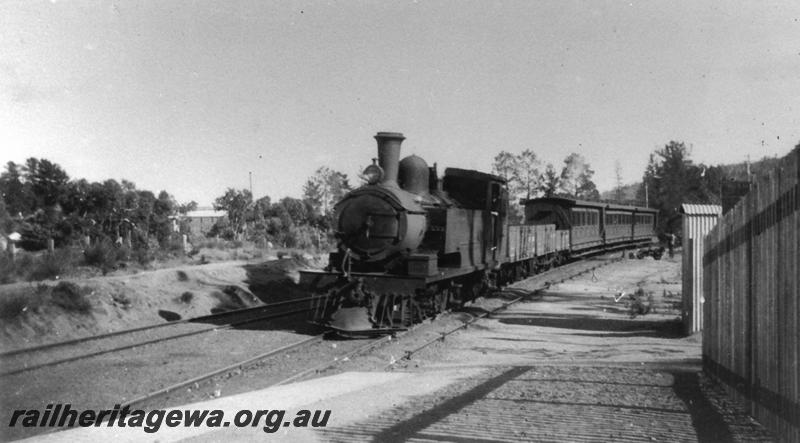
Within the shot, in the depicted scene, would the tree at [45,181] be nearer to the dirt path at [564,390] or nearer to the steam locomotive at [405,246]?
the steam locomotive at [405,246]

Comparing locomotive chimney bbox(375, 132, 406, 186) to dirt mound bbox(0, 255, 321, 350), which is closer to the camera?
dirt mound bbox(0, 255, 321, 350)

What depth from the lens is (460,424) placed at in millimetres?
6086

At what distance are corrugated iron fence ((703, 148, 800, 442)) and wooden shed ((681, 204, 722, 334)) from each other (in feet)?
14.8

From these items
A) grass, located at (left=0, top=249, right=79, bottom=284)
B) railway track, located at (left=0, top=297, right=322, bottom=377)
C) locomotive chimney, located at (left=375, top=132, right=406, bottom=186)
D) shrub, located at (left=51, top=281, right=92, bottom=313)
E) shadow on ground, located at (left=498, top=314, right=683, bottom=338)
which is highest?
locomotive chimney, located at (left=375, top=132, right=406, bottom=186)

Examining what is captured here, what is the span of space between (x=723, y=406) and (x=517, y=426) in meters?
2.40

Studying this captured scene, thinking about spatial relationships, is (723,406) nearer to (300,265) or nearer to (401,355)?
(401,355)

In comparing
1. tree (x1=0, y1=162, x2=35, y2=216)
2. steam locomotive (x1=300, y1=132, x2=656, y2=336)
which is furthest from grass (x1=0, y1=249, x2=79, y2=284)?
tree (x1=0, y1=162, x2=35, y2=216)

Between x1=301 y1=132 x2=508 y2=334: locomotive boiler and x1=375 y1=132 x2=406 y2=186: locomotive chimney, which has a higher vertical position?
x1=375 y1=132 x2=406 y2=186: locomotive chimney

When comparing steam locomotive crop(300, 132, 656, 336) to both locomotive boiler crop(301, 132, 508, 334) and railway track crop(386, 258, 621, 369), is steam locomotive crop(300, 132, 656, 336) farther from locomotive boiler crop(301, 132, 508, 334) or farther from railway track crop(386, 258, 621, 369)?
railway track crop(386, 258, 621, 369)

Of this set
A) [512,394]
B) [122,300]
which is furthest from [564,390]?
[122,300]

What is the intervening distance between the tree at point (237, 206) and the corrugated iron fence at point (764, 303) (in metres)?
46.6

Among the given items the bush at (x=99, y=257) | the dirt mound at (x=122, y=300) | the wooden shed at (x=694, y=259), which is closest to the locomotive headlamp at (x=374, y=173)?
the wooden shed at (x=694, y=259)

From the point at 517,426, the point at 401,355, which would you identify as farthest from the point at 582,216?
the point at 517,426

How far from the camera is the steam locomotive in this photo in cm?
1252
